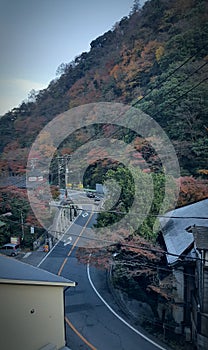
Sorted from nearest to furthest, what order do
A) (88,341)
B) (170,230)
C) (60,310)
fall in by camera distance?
(60,310) → (88,341) → (170,230)

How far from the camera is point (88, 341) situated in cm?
539

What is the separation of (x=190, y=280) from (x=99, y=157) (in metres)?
6.52

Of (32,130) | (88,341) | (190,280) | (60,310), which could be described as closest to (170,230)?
(190,280)

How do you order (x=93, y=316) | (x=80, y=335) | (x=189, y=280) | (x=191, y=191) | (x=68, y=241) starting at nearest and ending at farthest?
1. (x=80, y=335)
2. (x=189, y=280)
3. (x=93, y=316)
4. (x=191, y=191)
5. (x=68, y=241)

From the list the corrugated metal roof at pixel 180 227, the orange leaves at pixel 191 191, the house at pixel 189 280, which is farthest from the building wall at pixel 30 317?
the orange leaves at pixel 191 191

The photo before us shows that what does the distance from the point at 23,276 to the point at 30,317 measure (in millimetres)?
618

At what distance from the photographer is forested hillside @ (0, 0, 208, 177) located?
10.7 metres

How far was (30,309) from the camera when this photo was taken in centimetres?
411

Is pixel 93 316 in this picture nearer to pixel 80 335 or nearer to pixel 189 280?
pixel 80 335

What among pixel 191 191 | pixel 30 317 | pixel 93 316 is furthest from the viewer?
pixel 191 191

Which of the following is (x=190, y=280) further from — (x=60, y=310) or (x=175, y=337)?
(x=60, y=310)

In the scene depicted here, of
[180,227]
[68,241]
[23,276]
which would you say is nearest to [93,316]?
[23,276]

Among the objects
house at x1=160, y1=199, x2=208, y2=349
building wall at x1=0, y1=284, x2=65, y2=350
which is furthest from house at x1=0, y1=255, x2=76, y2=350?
house at x1=160, y1=199, x2=208, y2=349

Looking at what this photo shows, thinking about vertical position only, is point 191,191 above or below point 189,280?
above
